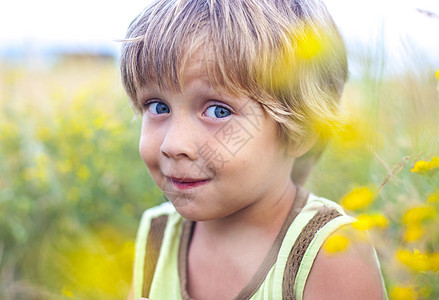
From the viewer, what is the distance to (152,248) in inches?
54.4

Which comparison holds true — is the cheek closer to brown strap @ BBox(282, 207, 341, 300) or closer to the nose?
the nose

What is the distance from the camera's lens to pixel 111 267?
1626mm

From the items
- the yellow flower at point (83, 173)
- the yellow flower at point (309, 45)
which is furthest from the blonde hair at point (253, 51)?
the yellow flower at point (83, 173)

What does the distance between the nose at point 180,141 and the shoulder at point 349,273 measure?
14.0 inches

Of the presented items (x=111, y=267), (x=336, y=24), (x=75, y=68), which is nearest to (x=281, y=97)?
(x=336, y=24)

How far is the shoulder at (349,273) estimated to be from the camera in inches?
37.5

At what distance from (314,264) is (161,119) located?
487 mm

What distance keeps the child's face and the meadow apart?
0.21 metres

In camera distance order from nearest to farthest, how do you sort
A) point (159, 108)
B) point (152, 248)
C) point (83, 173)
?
point (159, 108), point (152, 248), point (83, 173)

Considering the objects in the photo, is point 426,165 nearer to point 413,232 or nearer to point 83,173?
point 413,232

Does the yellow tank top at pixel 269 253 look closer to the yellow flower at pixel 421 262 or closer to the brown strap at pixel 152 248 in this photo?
the brown strap at pixel 152 248

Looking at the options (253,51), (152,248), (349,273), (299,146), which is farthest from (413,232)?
(152,248)

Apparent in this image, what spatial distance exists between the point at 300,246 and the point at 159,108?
469 millimetres

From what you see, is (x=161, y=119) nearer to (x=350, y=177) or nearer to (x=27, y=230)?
(x=350, y=177)
